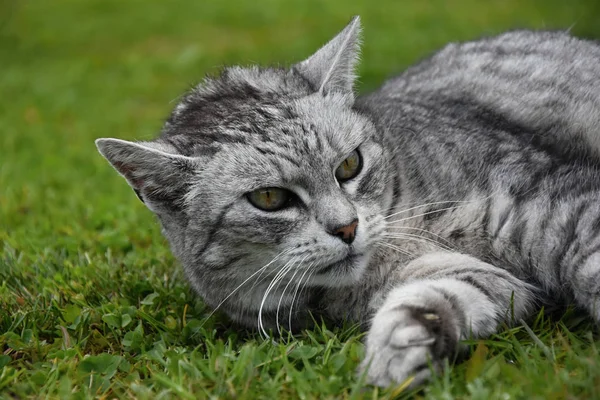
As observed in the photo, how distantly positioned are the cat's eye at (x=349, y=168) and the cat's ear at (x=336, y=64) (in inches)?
14.9

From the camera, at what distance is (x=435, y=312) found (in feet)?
8.04

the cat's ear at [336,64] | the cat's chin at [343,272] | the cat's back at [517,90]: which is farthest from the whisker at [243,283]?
the cat's back at [517,90]

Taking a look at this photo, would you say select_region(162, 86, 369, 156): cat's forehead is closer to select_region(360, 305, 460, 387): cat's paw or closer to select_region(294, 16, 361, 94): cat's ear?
select_region(294, 16, 361, 94): cat's ear

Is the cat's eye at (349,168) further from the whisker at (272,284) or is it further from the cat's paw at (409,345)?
the cat's paw at (409,345)

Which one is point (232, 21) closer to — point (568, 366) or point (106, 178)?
point (106, 178)

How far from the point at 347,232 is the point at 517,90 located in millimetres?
1541

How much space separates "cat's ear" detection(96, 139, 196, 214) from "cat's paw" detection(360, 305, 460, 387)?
1047 mm

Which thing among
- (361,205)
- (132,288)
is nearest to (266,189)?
(361,205)

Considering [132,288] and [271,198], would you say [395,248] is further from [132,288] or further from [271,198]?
[132,288]

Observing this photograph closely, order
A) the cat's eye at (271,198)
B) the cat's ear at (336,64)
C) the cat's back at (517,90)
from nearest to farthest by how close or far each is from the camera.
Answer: the cat's eye at (271,198)
the cat's ear at (336,64)
the cat's back at (517,90)

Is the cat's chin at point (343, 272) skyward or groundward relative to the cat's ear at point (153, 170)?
groundward

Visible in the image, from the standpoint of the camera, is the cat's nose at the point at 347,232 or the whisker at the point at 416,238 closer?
the cat's nose at the point at 347,232

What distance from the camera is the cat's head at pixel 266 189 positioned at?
2.73m

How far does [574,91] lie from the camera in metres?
3.63
